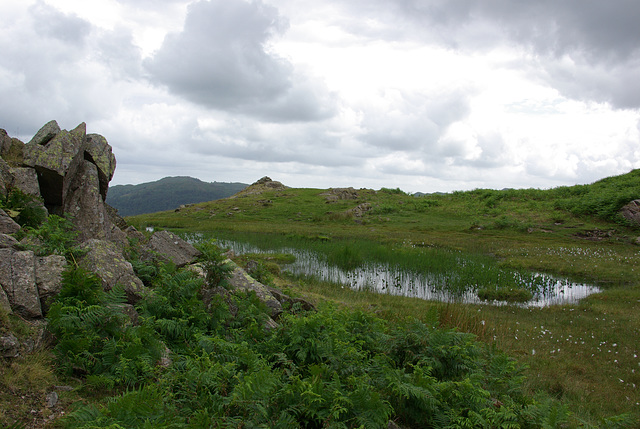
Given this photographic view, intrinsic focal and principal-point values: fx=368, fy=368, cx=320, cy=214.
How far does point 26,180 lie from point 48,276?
180 inches

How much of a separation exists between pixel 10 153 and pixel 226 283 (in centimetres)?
795

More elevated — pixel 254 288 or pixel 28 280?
pixel 28 280

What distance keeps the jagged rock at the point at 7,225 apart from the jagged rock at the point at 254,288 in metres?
4.44

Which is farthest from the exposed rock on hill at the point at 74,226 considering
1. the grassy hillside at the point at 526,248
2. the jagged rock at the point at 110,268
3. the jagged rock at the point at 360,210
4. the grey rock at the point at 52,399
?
the jagged rock at the point at 360,210

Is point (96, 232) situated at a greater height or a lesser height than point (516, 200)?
lesser

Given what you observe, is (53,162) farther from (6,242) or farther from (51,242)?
(6,242)

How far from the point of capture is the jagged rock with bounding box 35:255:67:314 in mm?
6387

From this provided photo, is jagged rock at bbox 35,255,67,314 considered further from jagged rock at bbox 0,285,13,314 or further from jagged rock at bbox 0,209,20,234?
jagged rock at bbox 0,209,20,234

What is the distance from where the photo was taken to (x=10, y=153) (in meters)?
10.9

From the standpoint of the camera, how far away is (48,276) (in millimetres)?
6602

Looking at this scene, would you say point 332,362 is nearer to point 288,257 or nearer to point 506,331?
point 506,331

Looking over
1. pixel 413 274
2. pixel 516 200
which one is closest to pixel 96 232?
pixel 413 274

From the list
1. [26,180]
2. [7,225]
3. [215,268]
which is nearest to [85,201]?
[26,180]

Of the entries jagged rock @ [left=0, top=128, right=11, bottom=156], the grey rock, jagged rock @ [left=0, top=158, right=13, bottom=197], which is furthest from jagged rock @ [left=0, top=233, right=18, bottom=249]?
jagged rock @ [left=0, top=128, right=11, bottom=156]
